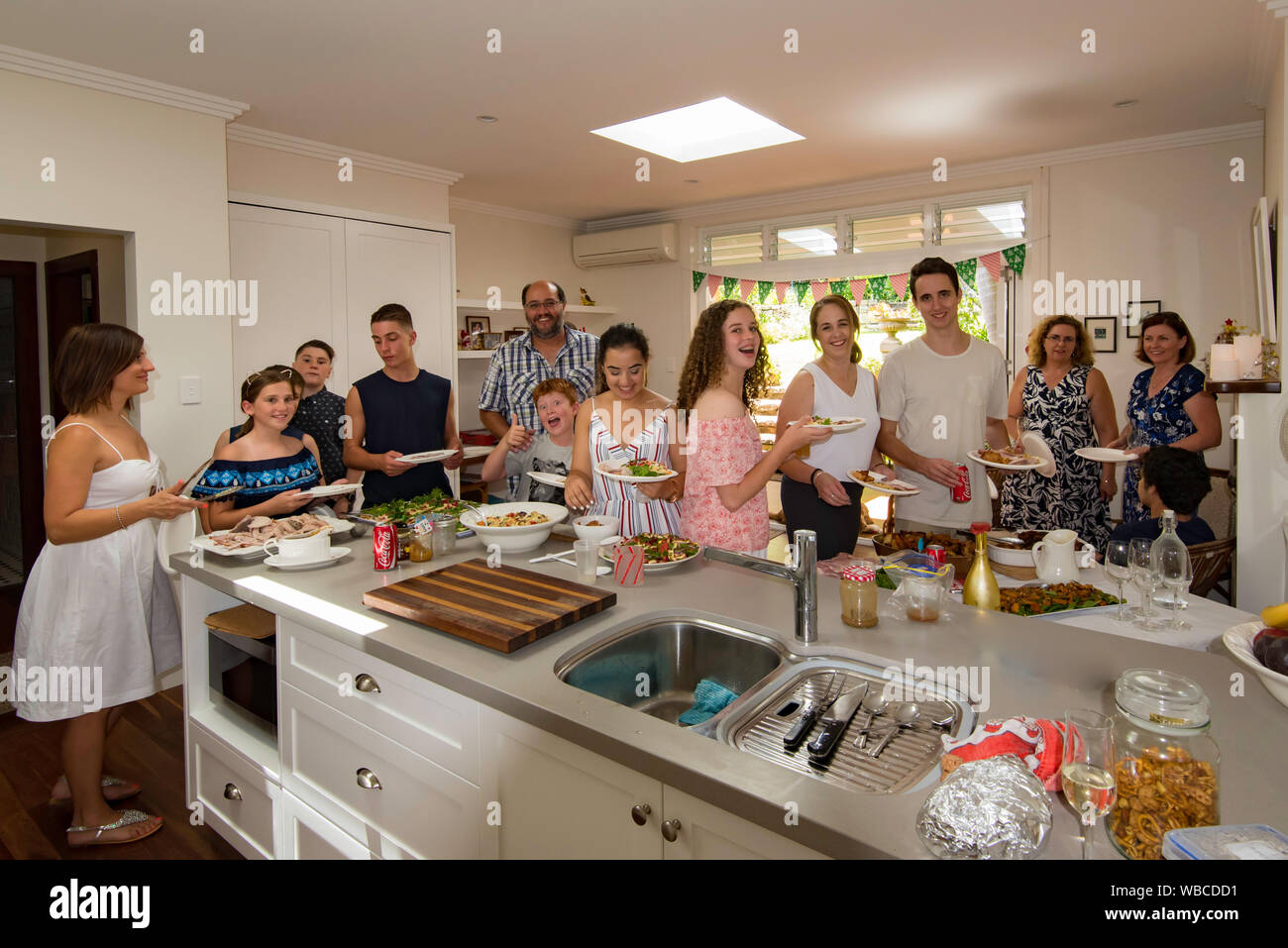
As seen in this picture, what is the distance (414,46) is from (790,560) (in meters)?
2.93

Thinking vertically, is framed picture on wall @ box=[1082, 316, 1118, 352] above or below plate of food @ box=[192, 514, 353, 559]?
above

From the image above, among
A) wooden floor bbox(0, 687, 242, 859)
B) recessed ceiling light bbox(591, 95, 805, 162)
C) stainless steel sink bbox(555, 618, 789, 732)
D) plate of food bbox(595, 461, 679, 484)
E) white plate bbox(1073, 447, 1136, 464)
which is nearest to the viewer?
stainless steel sink bbox(555, 618, 789, 732)

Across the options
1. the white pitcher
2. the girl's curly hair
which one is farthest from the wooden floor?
the white pitcher

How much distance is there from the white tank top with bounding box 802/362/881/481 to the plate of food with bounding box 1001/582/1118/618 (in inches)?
37.5

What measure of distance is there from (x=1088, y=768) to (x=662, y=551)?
1.27 m

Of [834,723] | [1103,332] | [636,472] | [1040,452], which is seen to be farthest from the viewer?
[1103,332]

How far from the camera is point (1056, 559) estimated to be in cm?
230

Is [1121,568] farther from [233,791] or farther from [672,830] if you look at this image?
[233,791]

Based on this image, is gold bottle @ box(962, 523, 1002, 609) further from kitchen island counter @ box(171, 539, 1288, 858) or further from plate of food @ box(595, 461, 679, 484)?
plate of food @ box(595, 461, 679, 484)

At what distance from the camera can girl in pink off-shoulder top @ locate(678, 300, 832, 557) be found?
2.40m

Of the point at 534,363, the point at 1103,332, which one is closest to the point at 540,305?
the point at 534,363
